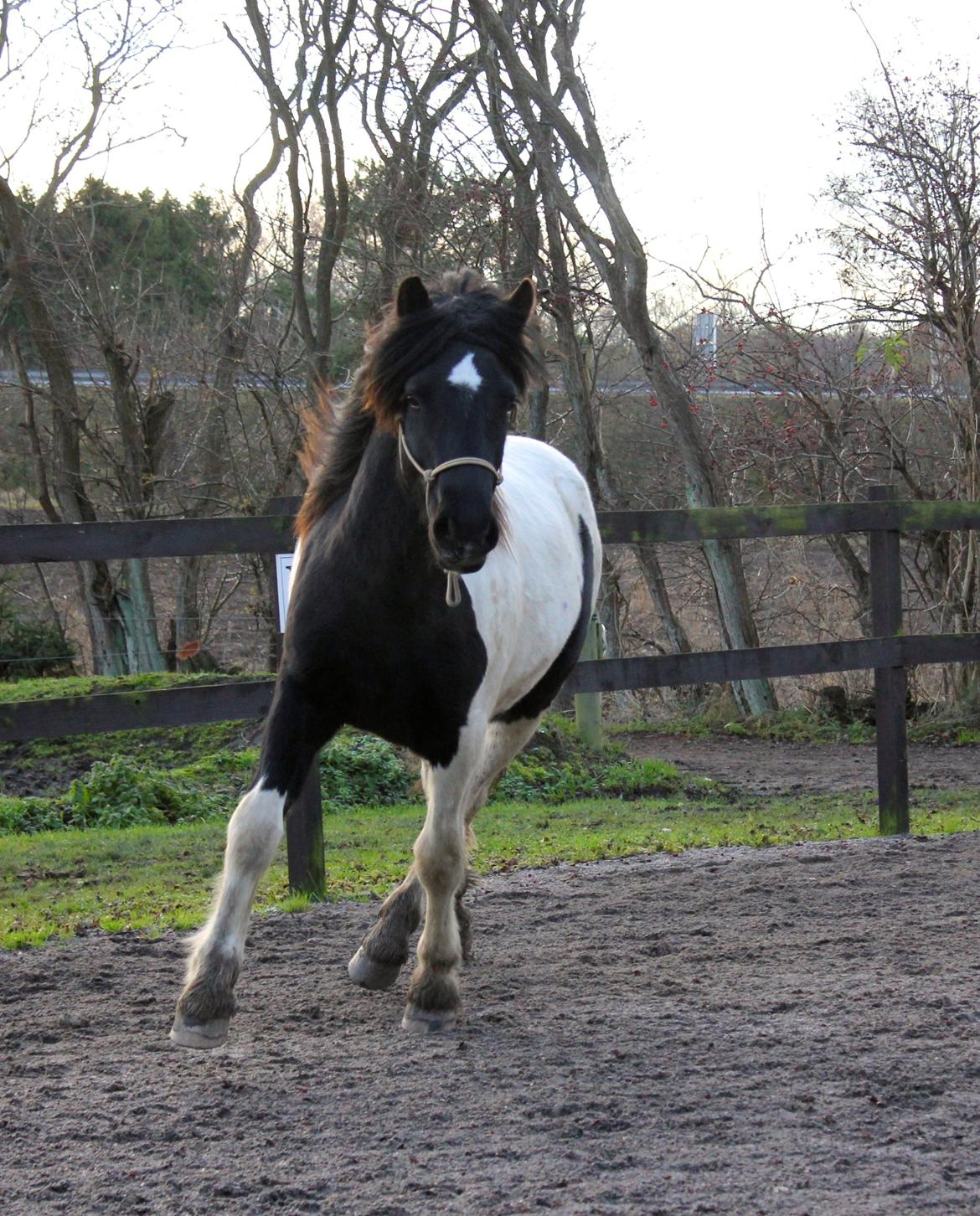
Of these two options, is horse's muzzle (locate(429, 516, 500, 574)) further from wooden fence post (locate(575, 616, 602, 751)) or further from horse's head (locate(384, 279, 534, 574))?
wooden fence post (locate(575, 616, 602, 751))

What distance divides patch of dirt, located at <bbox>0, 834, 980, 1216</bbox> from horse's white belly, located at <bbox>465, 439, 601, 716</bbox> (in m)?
0.99

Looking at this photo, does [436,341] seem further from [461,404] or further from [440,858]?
[440,858]

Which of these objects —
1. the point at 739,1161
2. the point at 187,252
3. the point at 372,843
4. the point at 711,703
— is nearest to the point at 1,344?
the point at 187,252

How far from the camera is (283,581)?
16.9 ft

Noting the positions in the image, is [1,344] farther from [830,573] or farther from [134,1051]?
[134,1051]

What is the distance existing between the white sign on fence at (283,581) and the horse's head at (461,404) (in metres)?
1.65

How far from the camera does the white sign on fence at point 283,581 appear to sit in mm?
5113

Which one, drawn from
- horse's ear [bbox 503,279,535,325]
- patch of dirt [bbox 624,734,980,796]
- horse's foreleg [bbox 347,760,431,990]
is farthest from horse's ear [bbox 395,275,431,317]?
patch of dirt [bbox 624,734,980,796]

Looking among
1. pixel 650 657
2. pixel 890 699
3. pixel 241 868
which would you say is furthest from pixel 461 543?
pixel 890 699

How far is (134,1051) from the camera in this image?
3.39 metres

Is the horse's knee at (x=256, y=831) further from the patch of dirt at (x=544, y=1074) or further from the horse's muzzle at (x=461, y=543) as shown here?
the horse's muzzle at (x=461, y=543)

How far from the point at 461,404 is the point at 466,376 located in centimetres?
9

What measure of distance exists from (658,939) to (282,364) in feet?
45.5

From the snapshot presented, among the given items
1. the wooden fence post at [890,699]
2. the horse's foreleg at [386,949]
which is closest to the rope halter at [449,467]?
the horse's foreleg at [386,949]
